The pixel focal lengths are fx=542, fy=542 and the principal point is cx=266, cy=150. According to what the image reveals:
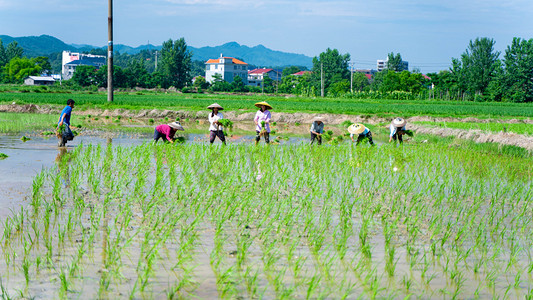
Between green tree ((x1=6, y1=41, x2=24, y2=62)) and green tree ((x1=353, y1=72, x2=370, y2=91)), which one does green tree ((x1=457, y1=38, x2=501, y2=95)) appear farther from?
green tree ((x1=6, y1=41, x2=24, y2=62))

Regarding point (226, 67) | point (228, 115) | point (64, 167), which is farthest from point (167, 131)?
point (226, 67)

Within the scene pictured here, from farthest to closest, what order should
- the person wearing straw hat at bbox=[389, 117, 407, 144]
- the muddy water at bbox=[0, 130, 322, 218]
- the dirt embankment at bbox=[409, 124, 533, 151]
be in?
the dirt embankment at bbox=[409, 124, 533, 151] → the person wearing straw hat at bbox=[389, 117, 407, 144] → the muddy water at bbox=[0, 130, 322, 218]

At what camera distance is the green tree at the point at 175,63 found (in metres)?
68.8

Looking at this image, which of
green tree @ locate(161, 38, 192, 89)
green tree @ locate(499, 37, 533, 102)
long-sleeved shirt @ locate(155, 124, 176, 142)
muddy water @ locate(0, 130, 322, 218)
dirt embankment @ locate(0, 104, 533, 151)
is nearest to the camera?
muddy water @ locate(0, 130, 322, 218)

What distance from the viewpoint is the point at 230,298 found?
3.34 metres

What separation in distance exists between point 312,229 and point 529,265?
5.92ft

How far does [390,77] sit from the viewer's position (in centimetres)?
5828

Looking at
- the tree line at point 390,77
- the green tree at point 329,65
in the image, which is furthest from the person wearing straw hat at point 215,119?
the green tree at point 329,65

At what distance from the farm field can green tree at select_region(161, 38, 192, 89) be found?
61.9m

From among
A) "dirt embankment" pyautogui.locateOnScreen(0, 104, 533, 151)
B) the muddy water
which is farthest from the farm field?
"dirt embankment" pyautogui.locateOnScreen(0, 104, 533, 151)

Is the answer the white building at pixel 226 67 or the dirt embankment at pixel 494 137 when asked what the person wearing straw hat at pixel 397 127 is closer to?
the dirt embankment at pixel 494 137

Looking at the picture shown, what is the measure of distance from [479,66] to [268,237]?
166 ft

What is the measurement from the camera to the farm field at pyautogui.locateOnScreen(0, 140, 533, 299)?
11.9ft

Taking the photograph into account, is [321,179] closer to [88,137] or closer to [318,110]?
[88,137]
